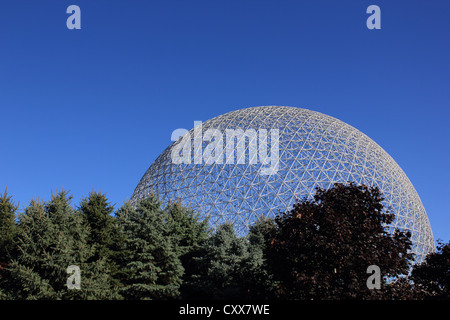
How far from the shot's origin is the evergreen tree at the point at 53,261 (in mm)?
15883

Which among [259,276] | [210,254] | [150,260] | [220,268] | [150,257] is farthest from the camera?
[210,254]

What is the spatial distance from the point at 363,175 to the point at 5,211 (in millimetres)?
25034

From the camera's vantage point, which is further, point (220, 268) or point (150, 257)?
point (220, 268)

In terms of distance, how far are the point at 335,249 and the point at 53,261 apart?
12.1 metres

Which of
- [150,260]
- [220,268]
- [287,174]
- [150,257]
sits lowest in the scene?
[220,268]

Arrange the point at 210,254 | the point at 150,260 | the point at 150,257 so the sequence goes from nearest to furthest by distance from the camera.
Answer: the point at 150,257
the point at 150,260
the point at 210,254

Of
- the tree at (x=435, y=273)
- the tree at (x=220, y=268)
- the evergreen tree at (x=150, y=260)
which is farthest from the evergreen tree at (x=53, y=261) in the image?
the tree at (x=435, y=273)

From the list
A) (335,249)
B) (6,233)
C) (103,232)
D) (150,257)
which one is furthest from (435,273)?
(6,233)

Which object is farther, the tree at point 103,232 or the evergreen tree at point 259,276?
the tree at point 103,232

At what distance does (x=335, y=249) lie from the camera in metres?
13.3

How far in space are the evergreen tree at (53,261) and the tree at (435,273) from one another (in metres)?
14.9

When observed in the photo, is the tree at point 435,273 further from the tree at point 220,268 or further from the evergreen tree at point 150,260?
the evergreen tree at point 150,260

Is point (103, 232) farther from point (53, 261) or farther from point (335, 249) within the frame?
point (335, 249)

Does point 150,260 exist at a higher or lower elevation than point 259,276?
higher
